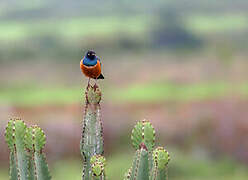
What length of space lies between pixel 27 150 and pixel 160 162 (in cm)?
93

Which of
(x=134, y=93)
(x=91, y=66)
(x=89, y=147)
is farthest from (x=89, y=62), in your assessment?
(x=134, y=93)

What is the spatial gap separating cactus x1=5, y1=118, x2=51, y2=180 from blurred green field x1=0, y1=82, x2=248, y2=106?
78.7 feet

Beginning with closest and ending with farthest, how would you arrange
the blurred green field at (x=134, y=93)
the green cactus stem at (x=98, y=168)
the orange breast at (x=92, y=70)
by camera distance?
the green cactus stem at (x=98, y=168) < the orange breast at (x=92, y=70) < the blurred green field at (x=134, y=93)

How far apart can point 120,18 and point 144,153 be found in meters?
61.6

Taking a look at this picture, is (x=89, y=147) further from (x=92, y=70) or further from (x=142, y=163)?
(x=92, y=70)

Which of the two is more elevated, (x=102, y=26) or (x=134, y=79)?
(x=102, y=26)

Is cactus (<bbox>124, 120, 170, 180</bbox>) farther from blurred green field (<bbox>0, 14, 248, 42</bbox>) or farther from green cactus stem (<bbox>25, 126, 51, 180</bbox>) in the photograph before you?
blurred green field (<bbox>0, 14, 248, 42</bbox>)

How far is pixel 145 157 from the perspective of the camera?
10.9 ft

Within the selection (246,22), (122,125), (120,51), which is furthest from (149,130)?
(246,22)

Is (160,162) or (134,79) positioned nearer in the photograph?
(160,162)

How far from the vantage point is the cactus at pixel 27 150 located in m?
3.38

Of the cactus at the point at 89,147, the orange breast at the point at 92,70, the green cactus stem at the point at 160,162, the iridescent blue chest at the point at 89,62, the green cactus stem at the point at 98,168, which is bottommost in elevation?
the green cactus stem at the point at 98,168

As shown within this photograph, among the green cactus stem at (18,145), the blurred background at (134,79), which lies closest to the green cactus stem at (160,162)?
the green cactus stem at (18,145)

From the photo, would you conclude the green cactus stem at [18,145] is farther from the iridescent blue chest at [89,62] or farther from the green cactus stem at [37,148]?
the iridescent blue chest at [89,62]
